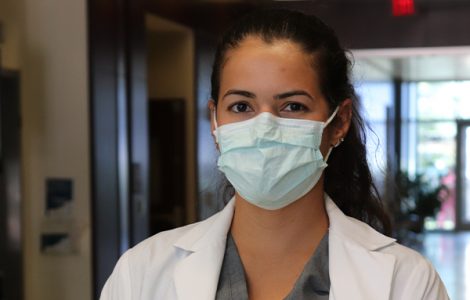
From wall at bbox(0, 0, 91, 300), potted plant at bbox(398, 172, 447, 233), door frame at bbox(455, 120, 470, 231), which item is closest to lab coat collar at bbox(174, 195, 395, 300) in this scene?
wall at bbox(0, 0, 91, 300)

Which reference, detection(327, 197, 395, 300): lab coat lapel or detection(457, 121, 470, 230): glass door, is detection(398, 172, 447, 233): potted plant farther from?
detection(327, 197, 395, 300): lab coat lapel

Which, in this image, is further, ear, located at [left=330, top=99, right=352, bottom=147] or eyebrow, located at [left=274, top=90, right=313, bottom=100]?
ear, located at [left=330, top=99, right=352, bottom=147]

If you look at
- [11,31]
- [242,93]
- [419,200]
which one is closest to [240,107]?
[242,93]

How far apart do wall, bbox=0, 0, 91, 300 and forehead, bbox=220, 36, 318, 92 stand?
2.33 metres

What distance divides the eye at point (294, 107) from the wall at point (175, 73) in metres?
3.31

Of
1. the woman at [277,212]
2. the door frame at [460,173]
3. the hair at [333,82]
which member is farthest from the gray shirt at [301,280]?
the door frame at [460,173]

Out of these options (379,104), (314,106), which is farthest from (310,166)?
(379,104)

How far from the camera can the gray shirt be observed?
53.8 inches

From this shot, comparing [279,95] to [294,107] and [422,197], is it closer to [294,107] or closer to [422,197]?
[294,107]

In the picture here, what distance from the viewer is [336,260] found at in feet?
4.57

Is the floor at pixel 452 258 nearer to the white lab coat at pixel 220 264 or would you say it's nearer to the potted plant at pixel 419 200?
the potted plant at pixel 419 200

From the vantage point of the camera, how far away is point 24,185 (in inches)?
145

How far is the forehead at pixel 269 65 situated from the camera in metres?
1.34

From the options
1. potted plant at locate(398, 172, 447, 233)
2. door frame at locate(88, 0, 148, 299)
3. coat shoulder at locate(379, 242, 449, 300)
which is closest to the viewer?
coat shoulder at locate(379, 242, 449, 300)
